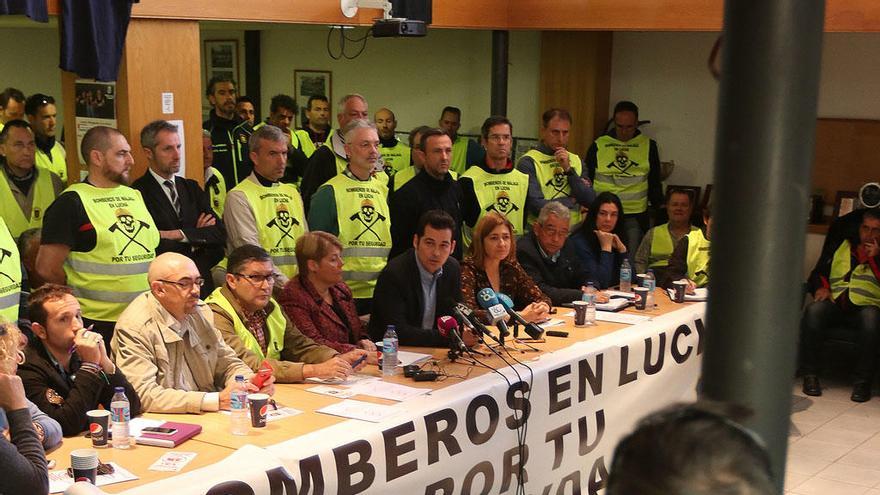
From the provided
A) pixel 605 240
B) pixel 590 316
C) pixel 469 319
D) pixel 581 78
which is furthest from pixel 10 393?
pixel 581 78

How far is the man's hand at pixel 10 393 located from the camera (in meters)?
3.45

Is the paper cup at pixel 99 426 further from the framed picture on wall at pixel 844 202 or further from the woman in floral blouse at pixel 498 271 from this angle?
the framed picture on wall at pixel 844 202

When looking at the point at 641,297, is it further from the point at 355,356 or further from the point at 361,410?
the point at 361,410

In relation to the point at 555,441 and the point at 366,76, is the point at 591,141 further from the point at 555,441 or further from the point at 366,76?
the point at 555,441

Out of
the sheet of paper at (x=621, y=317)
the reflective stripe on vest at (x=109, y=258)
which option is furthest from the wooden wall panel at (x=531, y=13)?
the sheet of paper at (x=621, y=317)

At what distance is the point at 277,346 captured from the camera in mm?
4898

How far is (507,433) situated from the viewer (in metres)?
4.77

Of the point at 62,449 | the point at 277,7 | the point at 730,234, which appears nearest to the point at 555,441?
the point at 62,449

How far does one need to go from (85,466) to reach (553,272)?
12.4 feet

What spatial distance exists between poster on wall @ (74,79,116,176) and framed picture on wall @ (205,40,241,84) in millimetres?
6947

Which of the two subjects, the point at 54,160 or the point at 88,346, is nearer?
the point at 88,346

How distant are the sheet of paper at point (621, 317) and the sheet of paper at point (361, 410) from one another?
2090 mm

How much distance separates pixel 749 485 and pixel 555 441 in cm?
416

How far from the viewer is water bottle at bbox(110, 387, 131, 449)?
3.77 metres
